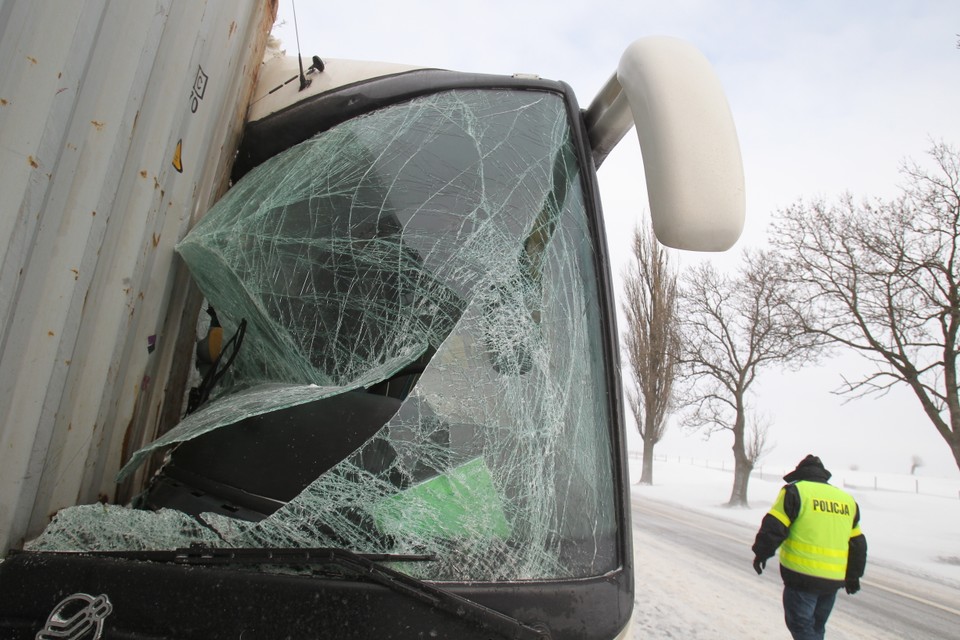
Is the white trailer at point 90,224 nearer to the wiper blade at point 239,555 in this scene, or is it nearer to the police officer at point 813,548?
the wiper blade at point 239,555

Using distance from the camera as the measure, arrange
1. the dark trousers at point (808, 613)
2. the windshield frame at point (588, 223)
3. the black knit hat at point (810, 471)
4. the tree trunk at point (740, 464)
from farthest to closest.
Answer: the tree trunk at point (740, 464) < the black knit hat at point (810, 471) < the dark trousers at point (808, 613) < the windshield frame at point (588, 223)

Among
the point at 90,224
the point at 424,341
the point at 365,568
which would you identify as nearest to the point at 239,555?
the point at 365,568

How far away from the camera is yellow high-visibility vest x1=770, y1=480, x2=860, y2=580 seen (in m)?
4.21

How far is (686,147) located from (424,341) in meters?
0.67

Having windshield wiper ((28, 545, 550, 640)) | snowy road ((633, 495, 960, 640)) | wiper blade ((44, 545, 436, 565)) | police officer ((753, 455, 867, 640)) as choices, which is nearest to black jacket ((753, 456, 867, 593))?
police officer ((753, 455, 867, 640))

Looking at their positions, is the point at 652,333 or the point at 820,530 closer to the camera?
the point at 820,530

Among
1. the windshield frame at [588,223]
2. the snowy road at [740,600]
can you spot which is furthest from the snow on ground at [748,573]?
the windshield frame at [588,223]

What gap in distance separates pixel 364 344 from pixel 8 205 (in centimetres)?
68

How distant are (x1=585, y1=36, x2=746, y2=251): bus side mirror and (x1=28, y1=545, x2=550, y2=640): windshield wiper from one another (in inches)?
29.5

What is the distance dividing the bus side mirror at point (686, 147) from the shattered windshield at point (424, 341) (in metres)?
0.31

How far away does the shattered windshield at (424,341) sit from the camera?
1097 mm

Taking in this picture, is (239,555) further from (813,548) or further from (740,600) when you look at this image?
(740,600)

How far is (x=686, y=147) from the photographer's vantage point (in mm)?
1130

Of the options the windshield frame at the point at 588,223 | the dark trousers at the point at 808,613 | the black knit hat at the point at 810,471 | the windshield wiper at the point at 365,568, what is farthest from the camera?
the black knit hat at the point at 810,471
